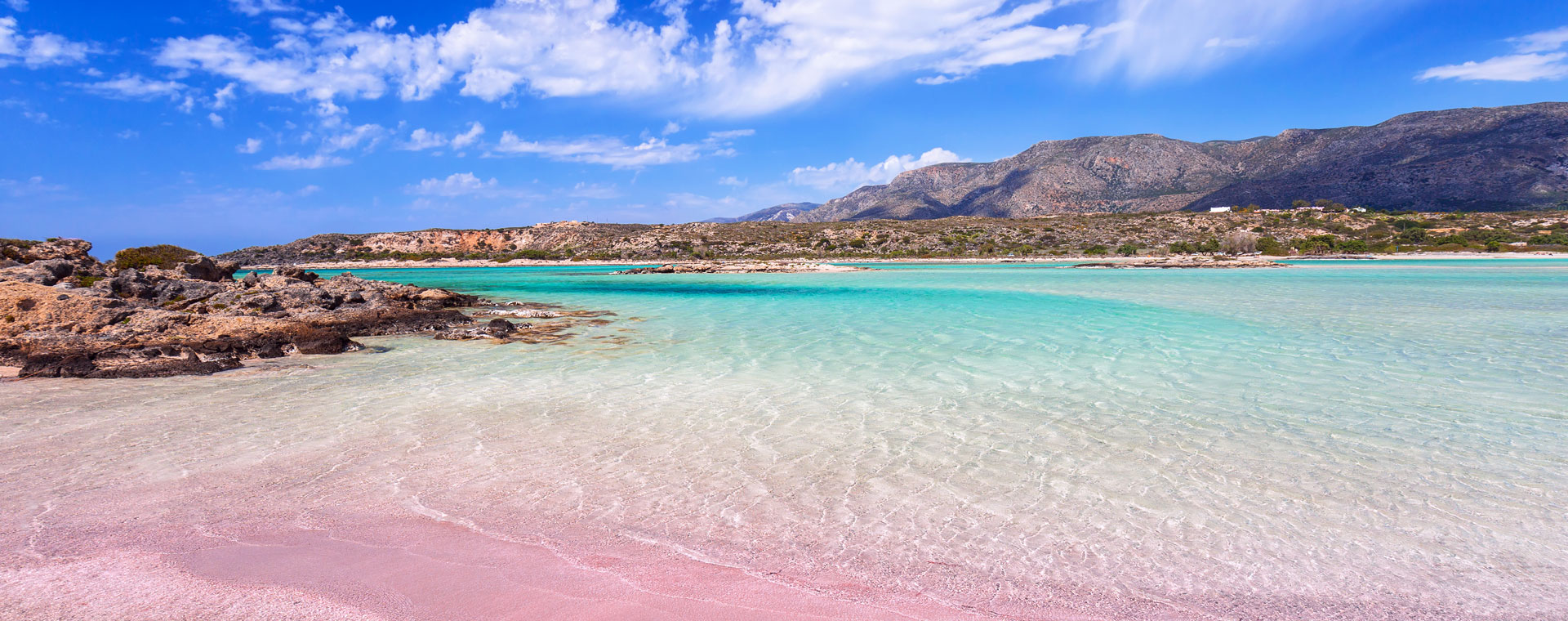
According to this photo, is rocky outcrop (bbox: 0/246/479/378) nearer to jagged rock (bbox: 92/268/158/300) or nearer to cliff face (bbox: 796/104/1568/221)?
jagged rock (bbox: 92/268/158/300)

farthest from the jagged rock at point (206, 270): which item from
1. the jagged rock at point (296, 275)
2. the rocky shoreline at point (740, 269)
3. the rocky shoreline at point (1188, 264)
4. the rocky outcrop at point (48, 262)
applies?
the rocky shoreline at point (1188, 264)

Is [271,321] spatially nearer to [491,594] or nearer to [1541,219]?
[491,594]

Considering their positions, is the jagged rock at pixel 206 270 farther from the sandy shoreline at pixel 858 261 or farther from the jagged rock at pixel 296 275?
the sandy shoreline at pixel 858 261

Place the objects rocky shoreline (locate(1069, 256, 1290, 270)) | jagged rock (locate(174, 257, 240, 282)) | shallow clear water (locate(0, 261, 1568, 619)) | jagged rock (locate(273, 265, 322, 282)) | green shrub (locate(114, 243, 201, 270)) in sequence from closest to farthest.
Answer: shallow clear water (locate(0, 261, 1568, 619))
jagged rock (locate(174, 257, 240, 282))
jagged rock (locate(273, 265, 322, 282))
green shrub (locate(114, 243, 201, 270))
rocky shoreline (locate(1069, 256, 1290, 270))

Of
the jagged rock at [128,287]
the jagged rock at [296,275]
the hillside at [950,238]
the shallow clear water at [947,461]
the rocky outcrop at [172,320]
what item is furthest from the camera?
the hillside at [950,238]

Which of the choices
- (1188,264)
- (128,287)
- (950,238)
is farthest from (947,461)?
(950,238)

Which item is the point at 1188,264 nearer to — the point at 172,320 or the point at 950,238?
the point at 950,238

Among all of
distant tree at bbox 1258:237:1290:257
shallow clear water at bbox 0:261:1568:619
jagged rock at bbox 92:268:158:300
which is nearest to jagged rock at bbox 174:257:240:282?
jagged rock at bbox 92:268:158:300
